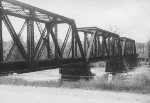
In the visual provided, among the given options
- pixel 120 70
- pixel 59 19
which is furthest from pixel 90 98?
pixel 120 70

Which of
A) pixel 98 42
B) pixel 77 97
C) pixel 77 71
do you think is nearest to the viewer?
pixel 77 97

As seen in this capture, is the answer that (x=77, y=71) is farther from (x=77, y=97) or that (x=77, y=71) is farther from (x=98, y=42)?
(x=77, y=97)

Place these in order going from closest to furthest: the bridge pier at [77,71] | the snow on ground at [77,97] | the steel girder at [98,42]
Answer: the snow on ground at [77,97]
the bridge pier at [77,71]
the steel girder at [98,42]

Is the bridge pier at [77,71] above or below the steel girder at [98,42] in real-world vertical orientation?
below

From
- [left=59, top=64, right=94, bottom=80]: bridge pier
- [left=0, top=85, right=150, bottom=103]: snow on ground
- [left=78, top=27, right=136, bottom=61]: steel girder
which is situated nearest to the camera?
[left=0, top=85, right=150, bottom=103]: snow on ground

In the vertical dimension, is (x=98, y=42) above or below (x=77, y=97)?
above

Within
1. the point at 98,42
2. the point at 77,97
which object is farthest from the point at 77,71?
the point at 77,97

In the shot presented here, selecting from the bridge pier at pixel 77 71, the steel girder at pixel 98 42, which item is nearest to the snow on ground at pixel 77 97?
the bridge pier at pixel 77 71

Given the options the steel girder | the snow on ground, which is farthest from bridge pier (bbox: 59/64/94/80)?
the snow on ground

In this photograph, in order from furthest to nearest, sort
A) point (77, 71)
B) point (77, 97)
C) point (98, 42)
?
point (98, 42) → point (77, 71) → point (77, 97)

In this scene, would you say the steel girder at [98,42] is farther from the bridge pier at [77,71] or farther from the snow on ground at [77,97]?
the snow on ground at [77,97]

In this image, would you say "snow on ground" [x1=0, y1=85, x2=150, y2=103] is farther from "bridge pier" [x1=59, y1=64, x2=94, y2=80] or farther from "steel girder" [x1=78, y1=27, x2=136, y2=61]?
"steel girder" [x1=78, y1=27, x2=136, y2=61]

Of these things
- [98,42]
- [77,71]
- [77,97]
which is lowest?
[77,71]

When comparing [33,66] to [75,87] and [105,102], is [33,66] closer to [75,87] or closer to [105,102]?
[75,87]
